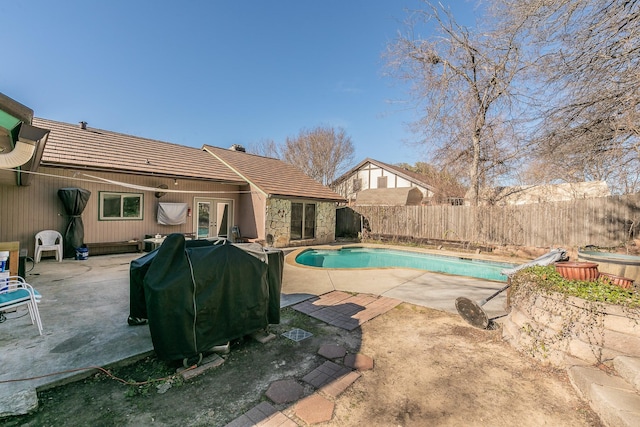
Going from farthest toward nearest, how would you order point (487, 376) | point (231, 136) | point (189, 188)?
point (231, 136), point (189, 188), point (487, 376)

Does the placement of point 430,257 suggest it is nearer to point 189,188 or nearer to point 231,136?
point 189,188

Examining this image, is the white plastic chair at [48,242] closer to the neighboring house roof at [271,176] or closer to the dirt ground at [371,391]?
the neighboring house roof at [271,176]

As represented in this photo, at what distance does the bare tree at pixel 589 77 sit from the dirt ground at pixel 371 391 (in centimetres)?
500

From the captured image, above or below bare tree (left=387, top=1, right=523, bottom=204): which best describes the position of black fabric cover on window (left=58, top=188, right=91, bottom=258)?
below

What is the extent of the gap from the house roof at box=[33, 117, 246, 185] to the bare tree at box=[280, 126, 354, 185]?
48.9 feet

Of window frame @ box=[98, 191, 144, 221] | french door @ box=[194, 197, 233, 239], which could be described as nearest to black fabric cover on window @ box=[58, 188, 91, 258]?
window frame @ box=[98, 191, 144, 221]

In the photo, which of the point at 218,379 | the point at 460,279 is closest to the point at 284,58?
the point at 460,279

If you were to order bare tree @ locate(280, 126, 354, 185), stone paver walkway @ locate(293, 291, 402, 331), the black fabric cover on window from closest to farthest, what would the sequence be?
stone paver walkway @ locate(293, 291, 402, 331)
the black fabric cover on window
bare tree @ locate(280, 126, 354, 185)

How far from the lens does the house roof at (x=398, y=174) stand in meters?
24.0

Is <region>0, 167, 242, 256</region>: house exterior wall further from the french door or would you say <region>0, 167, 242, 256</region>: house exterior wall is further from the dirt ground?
the dirt ground

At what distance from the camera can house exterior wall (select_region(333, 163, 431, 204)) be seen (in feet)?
82.1

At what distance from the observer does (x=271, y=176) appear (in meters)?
13.7

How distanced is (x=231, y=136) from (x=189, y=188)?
18.2 m

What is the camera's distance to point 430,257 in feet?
39.2
